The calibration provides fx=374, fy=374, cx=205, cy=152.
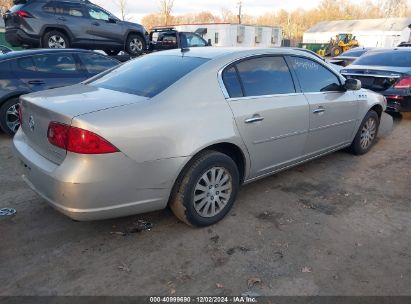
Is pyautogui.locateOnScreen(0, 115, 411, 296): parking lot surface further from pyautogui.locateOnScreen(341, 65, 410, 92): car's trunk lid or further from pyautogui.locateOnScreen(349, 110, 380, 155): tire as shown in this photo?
pyautogui.locateOnScreen(341, 65, 410, 92): car's trunk lid

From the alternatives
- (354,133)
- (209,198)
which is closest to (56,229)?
(209,198)

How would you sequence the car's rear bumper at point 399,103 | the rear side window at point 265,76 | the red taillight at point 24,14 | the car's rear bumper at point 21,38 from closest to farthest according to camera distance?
the rear side window at point 265,76, the car's rear bumper at point 399,103, the red taillight at point 24,14, the car's rear bumper at point 21,38

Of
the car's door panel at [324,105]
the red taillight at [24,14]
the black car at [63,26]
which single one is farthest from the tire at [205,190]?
the red taillight at [24,14]

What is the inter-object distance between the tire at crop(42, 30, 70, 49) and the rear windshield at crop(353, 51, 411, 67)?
7.76 m

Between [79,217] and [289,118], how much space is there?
2271mm

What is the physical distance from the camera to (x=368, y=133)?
5594 mm

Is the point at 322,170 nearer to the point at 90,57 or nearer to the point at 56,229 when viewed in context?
the point at 56,229

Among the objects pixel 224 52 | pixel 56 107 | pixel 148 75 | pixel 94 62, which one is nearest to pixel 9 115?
pixel 94 62

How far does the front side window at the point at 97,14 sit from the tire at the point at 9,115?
579 cm

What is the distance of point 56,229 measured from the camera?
3.35 m

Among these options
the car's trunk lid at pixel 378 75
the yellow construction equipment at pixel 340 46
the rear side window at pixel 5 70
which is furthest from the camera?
the yellow construction equipment at pixel 340 46

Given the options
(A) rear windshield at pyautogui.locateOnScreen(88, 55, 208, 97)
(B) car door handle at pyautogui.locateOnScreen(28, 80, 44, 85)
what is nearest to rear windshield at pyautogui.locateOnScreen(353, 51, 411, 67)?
(A) rear windshield at pyautogui.locateOnScreen(88, 55, 208, 97)

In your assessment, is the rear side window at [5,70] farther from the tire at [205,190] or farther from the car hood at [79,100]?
the tire at [205,190]

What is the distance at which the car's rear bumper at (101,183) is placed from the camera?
105 inches
